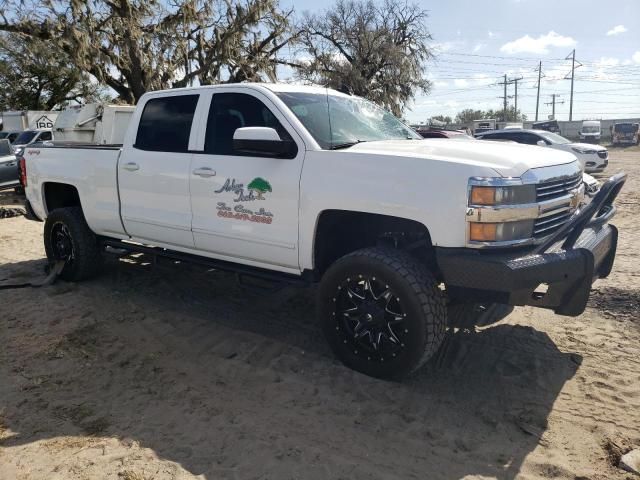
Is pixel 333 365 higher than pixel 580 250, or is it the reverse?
pixel 580 250

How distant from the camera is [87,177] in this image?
5.49 meters

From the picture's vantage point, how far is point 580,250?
3414mm

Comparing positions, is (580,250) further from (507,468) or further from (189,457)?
Answer: (189,457)

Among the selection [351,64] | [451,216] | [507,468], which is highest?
[351,64]

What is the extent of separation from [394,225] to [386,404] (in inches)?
46.4

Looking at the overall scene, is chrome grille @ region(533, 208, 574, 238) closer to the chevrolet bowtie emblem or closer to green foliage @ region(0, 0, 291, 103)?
the chevrolet bowtie emblem

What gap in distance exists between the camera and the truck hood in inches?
130

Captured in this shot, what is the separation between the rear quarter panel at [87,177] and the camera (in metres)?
5.26

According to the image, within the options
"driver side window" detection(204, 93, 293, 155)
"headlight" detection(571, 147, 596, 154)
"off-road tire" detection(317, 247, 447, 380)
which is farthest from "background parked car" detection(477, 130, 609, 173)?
"off-road tire" detection(317, 247, 447, 380)

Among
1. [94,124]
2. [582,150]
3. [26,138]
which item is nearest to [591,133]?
[582,150]

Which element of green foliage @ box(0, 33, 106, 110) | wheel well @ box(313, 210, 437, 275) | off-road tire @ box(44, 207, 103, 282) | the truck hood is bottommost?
off-road tire @ box(44, 207, 103, 282)

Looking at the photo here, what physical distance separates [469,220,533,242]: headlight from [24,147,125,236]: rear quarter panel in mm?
3457

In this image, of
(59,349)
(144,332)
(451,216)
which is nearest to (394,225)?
(451,216)

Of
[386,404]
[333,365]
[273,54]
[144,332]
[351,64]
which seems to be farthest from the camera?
[351,64]
